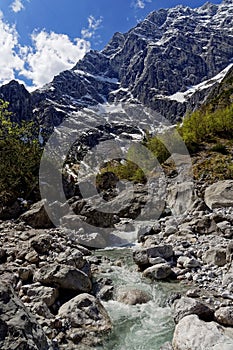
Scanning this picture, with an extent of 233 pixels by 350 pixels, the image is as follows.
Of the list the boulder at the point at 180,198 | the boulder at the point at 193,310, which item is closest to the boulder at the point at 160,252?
the boulder at the point at 193,310

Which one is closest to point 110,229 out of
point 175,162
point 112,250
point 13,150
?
point 112,250

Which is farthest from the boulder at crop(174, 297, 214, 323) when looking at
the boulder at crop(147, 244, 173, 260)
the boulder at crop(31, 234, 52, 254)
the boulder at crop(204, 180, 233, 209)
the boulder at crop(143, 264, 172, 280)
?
the boulder at crop(204, 180, 233, 209)

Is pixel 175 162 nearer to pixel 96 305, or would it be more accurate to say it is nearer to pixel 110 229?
pixel 110 229

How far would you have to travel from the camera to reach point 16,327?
203 inches

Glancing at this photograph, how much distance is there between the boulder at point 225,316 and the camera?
25.0 ft

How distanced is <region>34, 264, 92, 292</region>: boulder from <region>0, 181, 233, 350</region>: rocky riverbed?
3 cm

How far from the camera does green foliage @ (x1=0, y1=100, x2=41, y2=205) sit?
79.8 feet

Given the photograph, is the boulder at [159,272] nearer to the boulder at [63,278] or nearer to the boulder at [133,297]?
the boulder at [133,297]

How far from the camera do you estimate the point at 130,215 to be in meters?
22.6

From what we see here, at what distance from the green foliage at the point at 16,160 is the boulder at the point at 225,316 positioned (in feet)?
59.1

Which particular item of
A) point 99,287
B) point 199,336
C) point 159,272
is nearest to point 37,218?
point 99,287

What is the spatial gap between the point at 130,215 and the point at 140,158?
65.8ft

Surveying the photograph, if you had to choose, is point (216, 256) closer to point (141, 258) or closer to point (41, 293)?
point (141, 258)

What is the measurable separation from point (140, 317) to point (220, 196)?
1195 cm
